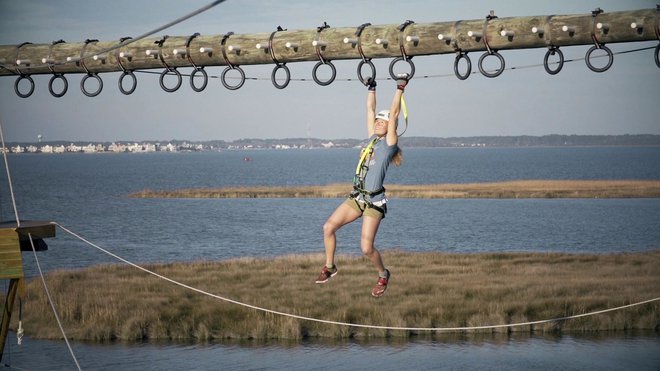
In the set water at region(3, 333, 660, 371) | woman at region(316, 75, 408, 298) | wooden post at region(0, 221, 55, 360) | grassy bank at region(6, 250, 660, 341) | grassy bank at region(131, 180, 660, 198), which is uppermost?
grassy bank at region(131, 180, 660, 198)

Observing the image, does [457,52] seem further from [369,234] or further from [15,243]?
[15,243]

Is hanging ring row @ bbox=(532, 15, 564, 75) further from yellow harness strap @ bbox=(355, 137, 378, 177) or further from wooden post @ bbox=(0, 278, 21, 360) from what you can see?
wooden post @ bbox=(0, 278, 21, 360)

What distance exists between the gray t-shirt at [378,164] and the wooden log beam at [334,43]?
82.7 inches

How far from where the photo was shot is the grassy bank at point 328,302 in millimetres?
50938

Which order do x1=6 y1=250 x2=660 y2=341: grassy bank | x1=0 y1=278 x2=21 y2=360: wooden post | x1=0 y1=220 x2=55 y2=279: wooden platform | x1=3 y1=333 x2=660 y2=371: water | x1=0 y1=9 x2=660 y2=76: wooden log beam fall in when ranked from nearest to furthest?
x1=0 y1=9 x2=660 y2=76: wooden log beam, x1=0 y1=220 x2=55 y2=279: wooden platform, x1=0 y1=278 x2=21 y2=360: wooden post, x1=6 y1=250 x2=660 y2=341: grassy bank, x1=3 y1=333 x2=660 y2=371: water

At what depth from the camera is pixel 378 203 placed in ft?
45.0

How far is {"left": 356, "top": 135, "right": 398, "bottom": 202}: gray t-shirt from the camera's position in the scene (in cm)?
1360

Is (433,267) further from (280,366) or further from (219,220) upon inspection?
(219,220)

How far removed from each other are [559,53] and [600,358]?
41327mm

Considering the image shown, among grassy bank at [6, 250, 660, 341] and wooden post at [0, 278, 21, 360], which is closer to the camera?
wooden post at [0, 278, 21, 360]

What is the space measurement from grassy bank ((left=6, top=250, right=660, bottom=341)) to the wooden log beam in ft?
107

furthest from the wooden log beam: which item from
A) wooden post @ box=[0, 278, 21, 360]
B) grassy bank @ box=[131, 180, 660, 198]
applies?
grassy bank @ box=[131, 180, 660, 198]

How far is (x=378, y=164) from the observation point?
13656mm

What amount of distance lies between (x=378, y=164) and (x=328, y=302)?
38984mm
